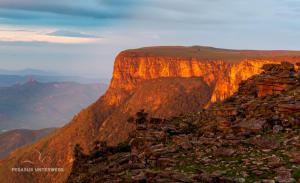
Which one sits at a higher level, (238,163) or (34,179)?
(238,163)

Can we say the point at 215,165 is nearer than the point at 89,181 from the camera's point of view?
Yes

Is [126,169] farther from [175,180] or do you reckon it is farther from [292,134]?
[292,134]

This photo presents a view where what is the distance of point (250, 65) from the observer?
189875 millimetres

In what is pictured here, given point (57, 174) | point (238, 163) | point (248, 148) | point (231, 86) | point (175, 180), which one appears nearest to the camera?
point (175, 180)

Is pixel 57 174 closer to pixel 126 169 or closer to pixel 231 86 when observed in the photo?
pixel 231 86

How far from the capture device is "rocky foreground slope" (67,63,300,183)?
19500 mm

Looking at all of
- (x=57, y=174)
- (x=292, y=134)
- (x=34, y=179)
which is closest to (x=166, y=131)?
(x=292, y=134)

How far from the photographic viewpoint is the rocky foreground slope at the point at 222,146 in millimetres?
19500

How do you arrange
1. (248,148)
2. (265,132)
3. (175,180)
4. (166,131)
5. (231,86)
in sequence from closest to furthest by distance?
(175,180) < (248,148) < (265,132) < (166,131) < (231,86)

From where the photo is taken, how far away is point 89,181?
75.5 feet

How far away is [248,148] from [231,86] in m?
177

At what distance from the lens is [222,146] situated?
76.4 ft

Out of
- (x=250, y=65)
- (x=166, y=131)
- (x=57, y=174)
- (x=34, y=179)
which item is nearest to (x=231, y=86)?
(x=250, y=65)

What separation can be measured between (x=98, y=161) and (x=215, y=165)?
10.7 metres
